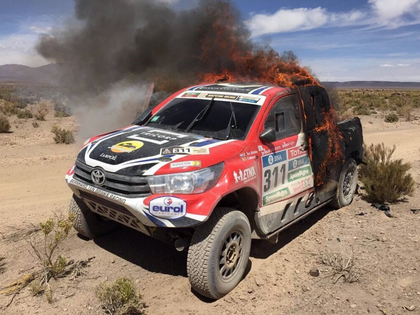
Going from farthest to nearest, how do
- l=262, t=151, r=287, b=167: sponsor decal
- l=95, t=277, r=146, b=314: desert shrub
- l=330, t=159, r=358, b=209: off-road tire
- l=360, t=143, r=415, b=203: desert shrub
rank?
1. l=360, t=143, r=415, b=203: desert shrub
2. l=330, t=159, r=358, b=209: off-road tire
3. l=262, t=151, r=287, b=167: sponsor decal
4. l=95, t=277, r=146, b=314: desert shrub

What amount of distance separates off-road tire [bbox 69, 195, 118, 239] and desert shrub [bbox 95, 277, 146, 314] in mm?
1455

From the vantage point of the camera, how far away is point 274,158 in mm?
4449

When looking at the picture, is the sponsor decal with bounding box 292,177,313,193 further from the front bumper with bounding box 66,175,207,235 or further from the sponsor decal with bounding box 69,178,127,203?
the sponsor decal with bounding box 69,178,127,203

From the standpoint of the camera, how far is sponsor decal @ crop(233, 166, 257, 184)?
3.83 metres

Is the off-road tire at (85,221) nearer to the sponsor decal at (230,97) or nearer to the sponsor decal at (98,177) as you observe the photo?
the sponsor decal at (98,177)

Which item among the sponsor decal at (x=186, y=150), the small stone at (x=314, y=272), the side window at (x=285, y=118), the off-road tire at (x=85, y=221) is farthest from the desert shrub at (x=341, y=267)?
the off-road tire at (x=85, y=221)

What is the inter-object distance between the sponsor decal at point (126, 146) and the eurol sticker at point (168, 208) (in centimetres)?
74

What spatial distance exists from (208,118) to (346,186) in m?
3.09

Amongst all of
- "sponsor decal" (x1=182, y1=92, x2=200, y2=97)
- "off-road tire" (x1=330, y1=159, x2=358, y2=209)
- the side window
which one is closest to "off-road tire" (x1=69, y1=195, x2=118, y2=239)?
"sponsor decal" (x1=182, y1=92, x2=200, y2=97)

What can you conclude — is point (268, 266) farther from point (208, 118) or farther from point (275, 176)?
point (208, 118)

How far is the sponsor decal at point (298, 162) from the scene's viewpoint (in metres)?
4.77

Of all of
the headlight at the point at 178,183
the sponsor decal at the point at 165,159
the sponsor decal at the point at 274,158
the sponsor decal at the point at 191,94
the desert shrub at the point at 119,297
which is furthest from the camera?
the sponsor decal at the point at 191,94

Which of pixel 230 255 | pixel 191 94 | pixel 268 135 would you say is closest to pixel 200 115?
pixel 191 94

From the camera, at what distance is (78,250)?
15.9 ft
